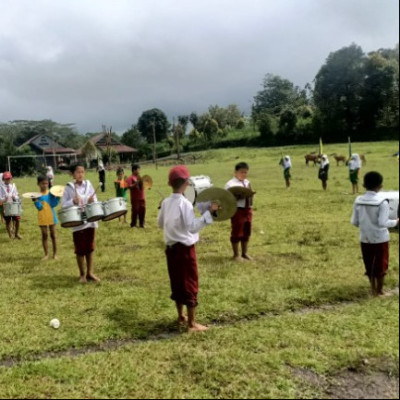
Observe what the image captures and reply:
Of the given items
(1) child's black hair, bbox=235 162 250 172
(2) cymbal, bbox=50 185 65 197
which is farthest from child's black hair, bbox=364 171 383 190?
(2) cymbal, bbox=50 185 65 197

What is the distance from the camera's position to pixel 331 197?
11.8 meters

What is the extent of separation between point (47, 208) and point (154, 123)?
427 centimetres

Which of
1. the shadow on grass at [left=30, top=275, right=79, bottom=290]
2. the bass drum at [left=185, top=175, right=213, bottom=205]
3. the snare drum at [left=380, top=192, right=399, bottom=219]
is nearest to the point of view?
the snare drum at [left=380, top=192, right=399, bottom=219]

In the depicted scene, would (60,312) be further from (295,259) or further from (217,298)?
(295,259)

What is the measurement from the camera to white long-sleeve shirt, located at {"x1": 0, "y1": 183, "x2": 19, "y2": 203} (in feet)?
32.8

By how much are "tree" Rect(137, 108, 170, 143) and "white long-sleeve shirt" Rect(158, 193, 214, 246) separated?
2.85 ft

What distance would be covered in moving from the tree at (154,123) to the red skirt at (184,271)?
128 centimetres

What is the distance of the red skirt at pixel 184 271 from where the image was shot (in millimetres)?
4699

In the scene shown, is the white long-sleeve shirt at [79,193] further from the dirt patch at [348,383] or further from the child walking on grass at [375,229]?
the dirt patch at [348,383]

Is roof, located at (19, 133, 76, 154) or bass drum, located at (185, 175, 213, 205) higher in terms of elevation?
roof, located at (19, 133, 76, 154)

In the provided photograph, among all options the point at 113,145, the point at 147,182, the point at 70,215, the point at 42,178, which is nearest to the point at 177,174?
the point at 113,145

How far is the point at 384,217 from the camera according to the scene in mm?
4441

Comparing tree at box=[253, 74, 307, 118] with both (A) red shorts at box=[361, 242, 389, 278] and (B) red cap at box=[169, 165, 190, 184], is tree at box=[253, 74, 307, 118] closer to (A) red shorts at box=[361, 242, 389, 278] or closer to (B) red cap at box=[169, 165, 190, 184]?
(B) red cap at box=[169, 165, 190, 184]

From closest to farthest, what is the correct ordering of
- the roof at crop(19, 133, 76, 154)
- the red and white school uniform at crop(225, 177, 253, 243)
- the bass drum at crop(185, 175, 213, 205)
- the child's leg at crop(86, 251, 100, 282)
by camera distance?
the bass drum at crop(185, 175, 213, 205)
the roof at crop(19, 133, 76, 154)
the child's leg at crop(86, 251, 100, 282)
the red and white school uniform at crop(225, 177, 253, 243)
